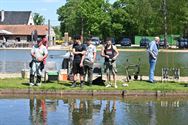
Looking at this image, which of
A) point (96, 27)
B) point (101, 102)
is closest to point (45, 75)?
point (101, 102)

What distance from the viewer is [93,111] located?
14180 mm

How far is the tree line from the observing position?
8881cm

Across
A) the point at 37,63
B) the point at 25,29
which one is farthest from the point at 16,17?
the point at 37,63

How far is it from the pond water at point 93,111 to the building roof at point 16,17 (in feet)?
383

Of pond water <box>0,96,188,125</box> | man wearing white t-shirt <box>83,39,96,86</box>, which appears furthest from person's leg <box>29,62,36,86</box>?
pond water <box>0,96,188,125</box>

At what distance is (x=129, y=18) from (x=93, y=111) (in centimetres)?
9594

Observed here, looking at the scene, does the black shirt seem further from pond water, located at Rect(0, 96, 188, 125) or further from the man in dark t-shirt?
pond water, located at Rect(0, 96, 188, 125)

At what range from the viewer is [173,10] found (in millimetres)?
87875

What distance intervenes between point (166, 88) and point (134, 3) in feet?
306

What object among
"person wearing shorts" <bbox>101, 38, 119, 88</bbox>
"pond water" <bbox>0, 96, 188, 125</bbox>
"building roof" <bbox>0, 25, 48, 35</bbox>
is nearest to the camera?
"pond water" <bbox>0, 96, 188, 125</bbox>

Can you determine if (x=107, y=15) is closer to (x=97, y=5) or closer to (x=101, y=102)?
(x=97, y=5)

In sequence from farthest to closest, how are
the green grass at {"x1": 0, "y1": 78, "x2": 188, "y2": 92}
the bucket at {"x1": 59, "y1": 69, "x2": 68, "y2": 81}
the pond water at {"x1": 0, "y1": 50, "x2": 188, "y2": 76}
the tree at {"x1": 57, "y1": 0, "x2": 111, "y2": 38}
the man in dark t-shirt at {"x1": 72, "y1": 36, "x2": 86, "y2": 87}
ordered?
the tree at {"x1": 57, "y1": 0, "x2": 111, "y2": 38}
the pond water at {"x1": 0, "y1": 50, "x2": 188, "y2": 76}
the bucket at {"x1": 59, "y1": 69, "x2": 68, "y2": 81}
the man in dark t-shirt at {"x1": 72, "y1": 36, "x2": 86, "y2": 87}
the green grass at {"x1": 0, "y1": 78, "x2": 188, "y2": 92}

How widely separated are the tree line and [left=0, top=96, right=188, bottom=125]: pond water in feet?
230

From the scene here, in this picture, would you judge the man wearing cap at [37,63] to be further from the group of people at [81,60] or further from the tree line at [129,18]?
the tree line at [129,18]
